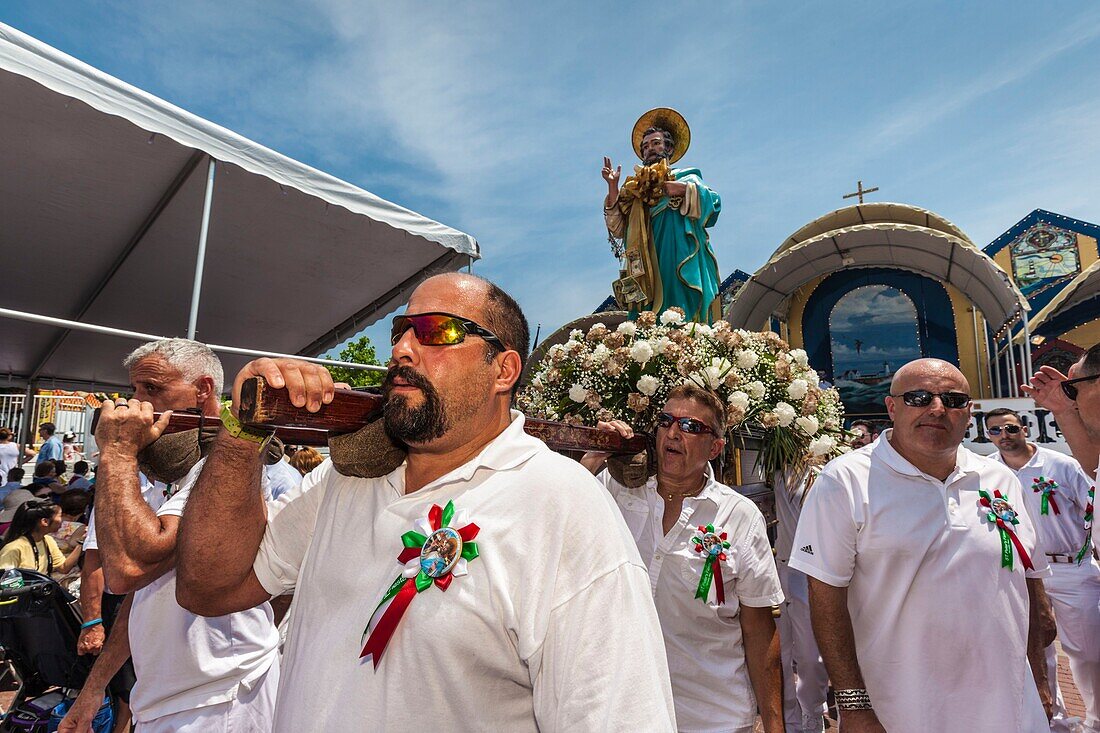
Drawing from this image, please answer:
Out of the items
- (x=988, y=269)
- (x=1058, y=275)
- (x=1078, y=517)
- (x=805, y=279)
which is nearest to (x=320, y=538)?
(x=1078, y=517)

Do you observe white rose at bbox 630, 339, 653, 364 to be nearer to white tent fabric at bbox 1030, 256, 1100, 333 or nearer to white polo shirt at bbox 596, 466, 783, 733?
white polo shirt at bbox 596, 466, 783, 733

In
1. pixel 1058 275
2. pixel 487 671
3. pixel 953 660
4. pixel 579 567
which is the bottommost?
pixel 953 660

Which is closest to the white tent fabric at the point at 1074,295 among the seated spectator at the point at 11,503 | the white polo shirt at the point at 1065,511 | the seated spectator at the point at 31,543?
the white polo shirt at the point at 1065,511

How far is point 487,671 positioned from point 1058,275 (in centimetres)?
2463

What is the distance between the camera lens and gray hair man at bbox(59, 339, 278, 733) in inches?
72.3

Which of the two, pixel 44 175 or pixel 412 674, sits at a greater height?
pixel 44 175

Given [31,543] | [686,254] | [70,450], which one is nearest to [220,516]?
[31,543]

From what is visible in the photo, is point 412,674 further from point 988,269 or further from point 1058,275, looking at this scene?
point 1058,275

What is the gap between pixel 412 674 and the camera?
4.13 ft

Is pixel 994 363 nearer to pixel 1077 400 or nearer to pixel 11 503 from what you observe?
pixel 1077 400

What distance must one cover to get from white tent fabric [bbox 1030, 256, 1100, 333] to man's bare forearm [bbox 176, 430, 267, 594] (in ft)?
53.9

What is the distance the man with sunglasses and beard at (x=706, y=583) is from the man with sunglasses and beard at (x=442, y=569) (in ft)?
4.38

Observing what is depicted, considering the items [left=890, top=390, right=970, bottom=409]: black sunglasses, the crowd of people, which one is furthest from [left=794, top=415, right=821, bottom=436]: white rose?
[left=890, top=390, right=970, bottom=409]: black sunglasses

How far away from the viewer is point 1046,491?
A: 5.42 m
